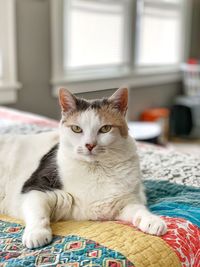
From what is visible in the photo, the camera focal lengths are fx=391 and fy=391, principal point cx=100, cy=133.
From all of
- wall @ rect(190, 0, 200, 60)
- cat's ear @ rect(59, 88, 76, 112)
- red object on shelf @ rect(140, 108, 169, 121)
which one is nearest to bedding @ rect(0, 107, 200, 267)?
cat's ear @ rect(59, 88, 76, 112)

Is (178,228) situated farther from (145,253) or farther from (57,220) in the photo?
(57,220)

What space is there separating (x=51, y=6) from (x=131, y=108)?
1.37 m

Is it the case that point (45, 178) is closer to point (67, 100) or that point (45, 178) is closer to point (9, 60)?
point (67, 100)

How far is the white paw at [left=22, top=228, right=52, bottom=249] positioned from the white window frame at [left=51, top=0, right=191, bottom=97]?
1667 mm

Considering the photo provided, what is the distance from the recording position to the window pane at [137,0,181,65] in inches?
154

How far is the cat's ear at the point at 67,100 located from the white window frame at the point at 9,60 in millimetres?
1752

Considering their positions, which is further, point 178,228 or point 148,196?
point 148,196

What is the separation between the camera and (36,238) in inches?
32.9

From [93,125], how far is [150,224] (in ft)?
0.88

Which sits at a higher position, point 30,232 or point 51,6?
point 51,6

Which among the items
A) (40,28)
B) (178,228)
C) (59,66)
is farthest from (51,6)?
(178,228)

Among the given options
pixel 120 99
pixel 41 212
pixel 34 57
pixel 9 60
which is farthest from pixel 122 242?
pixel 34 57

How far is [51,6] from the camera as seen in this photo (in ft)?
9.40

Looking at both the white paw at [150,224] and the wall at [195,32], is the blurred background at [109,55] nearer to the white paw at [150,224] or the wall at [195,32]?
the wall at [195,32]
